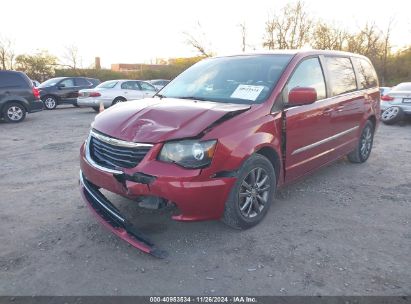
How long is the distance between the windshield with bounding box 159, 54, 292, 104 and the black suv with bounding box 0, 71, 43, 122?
29.6 ft

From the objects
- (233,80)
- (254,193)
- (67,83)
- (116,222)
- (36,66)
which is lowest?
(116,222)

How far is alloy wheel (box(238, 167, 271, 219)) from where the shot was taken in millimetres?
3418

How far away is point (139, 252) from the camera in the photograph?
311cm

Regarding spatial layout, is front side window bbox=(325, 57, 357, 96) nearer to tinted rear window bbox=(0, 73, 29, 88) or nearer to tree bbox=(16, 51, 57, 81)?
tinted rear window bbox=(0, 73, 29, 88)

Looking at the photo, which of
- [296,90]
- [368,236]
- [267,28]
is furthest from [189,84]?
[267,28]

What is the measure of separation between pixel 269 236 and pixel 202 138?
1221mm

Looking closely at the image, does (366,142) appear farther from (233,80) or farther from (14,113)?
(14,113)

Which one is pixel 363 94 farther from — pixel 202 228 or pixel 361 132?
pixel 202 228

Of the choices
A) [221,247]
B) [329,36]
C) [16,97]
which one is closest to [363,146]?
[221,247]

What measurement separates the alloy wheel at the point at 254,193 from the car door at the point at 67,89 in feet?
50.8

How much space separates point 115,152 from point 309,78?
253 centimetres

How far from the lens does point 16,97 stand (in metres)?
11.6

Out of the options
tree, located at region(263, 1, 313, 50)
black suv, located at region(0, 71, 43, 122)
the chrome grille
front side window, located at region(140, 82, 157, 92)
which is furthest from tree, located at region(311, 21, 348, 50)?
the chrome grille

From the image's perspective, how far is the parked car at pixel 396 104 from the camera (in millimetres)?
10735
